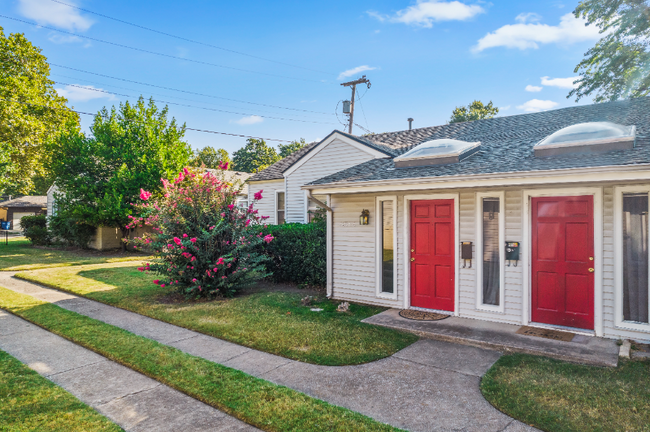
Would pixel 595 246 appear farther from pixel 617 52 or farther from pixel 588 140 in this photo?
pixel 617 52

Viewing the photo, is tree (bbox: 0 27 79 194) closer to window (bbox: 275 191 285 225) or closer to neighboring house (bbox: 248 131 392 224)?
neighboring house (bbox: 248 131 392 224)

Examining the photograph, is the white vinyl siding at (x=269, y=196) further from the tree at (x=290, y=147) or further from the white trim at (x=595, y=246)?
the tree at (x=290, y=147)

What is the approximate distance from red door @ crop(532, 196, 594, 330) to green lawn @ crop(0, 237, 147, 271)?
14675 millimetres

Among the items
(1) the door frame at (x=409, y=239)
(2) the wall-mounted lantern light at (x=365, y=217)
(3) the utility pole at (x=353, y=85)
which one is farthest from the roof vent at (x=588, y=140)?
(3) the utility pole at (x=353, y=85)

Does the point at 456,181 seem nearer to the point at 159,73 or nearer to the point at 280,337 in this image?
the point at 280,337

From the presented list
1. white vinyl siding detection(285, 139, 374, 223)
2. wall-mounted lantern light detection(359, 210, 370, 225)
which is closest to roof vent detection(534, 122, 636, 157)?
wall-mounted lantern light detection(359, 210, 370, 225)

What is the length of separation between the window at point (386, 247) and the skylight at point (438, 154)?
0.90 meters

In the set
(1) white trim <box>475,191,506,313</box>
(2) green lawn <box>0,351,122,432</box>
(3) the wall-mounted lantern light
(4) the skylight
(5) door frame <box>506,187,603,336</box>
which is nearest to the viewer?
(2) green lawn <box>0,351,122,432</box>

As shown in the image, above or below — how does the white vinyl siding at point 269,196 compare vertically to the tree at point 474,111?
below

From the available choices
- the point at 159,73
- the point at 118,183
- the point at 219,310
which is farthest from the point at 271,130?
the point at 219,310

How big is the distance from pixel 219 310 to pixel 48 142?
46.7 ft

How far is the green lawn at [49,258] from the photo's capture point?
544 inches

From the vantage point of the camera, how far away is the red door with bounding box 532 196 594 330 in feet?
18.6

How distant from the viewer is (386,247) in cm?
771
